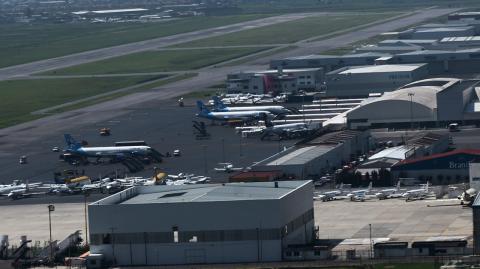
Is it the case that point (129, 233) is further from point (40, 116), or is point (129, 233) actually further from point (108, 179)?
point (40, 116)

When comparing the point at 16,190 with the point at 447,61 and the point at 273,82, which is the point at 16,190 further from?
the point at 447,61

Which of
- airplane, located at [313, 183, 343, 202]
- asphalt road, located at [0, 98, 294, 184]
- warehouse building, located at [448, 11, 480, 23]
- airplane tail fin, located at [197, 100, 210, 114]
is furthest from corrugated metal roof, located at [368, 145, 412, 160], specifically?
warehouse building, located at [448, 11, 480, 23]

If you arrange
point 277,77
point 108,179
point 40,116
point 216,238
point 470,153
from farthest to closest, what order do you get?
1. point 277,77
2. point 40,116
3. point 108,179
4. point 470,153
5. point 216,238

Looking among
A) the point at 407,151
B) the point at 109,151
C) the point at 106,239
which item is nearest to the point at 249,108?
the point at 109,151

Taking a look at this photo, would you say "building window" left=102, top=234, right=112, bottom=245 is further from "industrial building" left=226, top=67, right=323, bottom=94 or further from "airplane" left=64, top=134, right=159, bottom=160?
"industrial building" left=226, top=67, right=323, bottom=94

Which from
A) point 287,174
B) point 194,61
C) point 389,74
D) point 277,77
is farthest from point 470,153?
point 194,61
